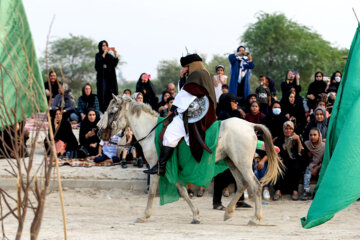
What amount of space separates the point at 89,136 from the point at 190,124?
16.6 feet

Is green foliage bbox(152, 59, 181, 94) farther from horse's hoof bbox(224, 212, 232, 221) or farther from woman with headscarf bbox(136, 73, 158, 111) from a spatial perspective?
horse's hoof bbox(224, 212, 232, 221)

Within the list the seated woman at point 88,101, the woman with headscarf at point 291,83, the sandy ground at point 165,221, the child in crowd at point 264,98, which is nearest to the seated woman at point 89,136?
the sandy ground at point 165,221


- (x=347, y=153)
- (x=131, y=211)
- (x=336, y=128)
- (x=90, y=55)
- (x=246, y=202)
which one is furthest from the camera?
(x=90, y=55)

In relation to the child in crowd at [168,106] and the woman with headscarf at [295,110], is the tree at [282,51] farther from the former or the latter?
the child in crowd at [168,106]

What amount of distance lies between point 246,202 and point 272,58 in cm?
2940

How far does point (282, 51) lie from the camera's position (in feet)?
131

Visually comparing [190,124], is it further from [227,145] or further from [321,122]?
[321,122]

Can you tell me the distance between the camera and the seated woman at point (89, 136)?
13.5 meters

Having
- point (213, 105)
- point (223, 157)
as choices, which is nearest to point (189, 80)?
point (213, 105)

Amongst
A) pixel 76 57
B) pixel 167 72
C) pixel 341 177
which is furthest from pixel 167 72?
pixel 341 177

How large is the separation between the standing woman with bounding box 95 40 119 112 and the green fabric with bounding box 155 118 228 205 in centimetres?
811

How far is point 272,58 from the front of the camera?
3991 cm

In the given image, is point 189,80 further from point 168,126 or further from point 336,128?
point 336,128

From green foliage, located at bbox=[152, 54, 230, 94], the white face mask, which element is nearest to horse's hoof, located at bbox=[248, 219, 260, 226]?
the white face mask
